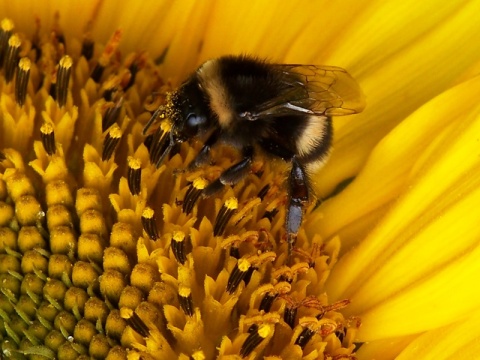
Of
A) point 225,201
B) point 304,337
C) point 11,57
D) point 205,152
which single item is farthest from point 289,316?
point 11,57

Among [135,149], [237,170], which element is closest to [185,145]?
[135,149]

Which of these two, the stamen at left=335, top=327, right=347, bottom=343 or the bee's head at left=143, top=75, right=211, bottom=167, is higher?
the bee's head at left=143, top=75, right=211, bottom=167

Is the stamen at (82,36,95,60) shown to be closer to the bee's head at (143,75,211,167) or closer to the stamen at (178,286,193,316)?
the bee's head at (143,75,211,167)

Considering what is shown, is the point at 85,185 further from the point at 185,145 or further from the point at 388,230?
the point at 388,230

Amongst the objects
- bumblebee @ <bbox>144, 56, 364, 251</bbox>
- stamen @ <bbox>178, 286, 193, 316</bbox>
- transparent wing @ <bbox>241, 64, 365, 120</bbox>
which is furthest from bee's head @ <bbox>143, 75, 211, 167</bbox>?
stamen @ <bbox>178, 286, 193, 316</bbox>

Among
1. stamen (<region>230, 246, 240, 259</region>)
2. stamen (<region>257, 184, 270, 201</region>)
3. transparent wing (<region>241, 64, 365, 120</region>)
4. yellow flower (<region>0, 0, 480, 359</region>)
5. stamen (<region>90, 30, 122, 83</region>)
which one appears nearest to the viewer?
transparent wing (<region>241, 64, 365, 120</region>)

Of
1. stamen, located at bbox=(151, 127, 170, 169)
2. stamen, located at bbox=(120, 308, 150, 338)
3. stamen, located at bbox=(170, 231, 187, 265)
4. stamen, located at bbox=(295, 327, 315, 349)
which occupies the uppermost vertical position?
stamen, located at bbox=(151, 127, 170, 169)

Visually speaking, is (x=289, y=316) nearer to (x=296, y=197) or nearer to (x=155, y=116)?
(x=296, y=197)
